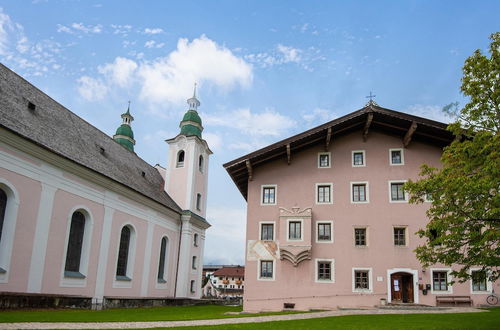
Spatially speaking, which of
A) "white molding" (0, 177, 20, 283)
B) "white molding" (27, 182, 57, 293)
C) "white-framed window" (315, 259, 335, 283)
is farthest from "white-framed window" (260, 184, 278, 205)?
"white molding" (0, 177, 20, 283)

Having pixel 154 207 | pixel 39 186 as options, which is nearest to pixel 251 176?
pixel 154 207

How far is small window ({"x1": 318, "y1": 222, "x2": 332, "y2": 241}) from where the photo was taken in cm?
2425

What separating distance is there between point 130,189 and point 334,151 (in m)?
13.7

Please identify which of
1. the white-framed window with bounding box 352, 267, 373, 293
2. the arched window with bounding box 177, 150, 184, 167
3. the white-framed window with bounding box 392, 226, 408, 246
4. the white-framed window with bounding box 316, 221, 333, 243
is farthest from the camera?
the arched window with bounding box 177, 150, 184, 167

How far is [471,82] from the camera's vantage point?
1307 cm

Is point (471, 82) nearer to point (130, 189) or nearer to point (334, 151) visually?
A: point (334, 151)

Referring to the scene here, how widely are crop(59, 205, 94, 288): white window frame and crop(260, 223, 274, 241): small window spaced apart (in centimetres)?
1021

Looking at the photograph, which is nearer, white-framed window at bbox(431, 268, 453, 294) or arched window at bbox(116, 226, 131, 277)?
white-framed window at bbox(431, 268, 453, 294)

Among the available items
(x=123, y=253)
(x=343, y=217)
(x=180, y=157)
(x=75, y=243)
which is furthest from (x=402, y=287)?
(x=180, y=157)

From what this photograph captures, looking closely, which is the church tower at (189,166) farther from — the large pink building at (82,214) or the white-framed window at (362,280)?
the white-framed window at (362,280)

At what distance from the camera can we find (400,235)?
23562mm

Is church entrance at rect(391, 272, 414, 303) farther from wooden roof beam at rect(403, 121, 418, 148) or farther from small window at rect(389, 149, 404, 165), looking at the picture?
wooden roof beam at rect(403, 121, 418, 148)

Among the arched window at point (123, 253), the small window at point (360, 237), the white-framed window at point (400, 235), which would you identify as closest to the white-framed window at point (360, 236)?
the small window at point (360, 237)

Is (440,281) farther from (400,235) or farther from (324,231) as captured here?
(324,231)
